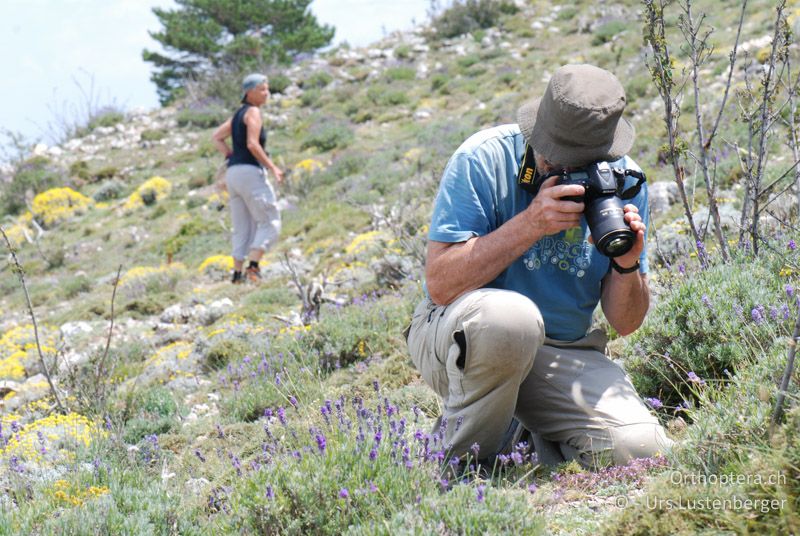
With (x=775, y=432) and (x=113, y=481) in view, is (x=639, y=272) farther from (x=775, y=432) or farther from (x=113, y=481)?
(x=113, y=481)

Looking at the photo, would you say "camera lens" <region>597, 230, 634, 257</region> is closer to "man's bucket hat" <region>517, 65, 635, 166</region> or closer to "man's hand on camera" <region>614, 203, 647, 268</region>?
"man's hand on camera" <region>614, 203, 647, 268</region>

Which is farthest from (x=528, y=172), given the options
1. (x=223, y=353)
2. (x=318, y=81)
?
(x=318, y=81)

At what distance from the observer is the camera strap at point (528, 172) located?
2521 millimetres

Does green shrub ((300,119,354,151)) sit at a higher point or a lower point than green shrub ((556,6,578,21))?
lower

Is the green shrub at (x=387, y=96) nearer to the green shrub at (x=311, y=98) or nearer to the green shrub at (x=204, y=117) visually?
the green shrub at (x=311, y=98)

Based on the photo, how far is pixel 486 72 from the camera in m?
16.9

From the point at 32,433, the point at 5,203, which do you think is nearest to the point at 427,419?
the point at 32,433

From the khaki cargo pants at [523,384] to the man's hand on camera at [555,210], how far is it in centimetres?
28

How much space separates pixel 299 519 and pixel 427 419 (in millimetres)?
1306

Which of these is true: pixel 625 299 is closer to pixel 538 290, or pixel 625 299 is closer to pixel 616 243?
pixel 538 290

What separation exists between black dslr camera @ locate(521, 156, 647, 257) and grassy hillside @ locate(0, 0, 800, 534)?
532mm

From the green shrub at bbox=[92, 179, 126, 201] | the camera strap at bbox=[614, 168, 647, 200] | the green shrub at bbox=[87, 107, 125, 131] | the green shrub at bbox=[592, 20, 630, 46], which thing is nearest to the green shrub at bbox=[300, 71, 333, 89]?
the green shrub at bbox=[87, 107, 125, 131]

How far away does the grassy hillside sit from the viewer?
205 centimetres

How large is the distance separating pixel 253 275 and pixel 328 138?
7.22 m
